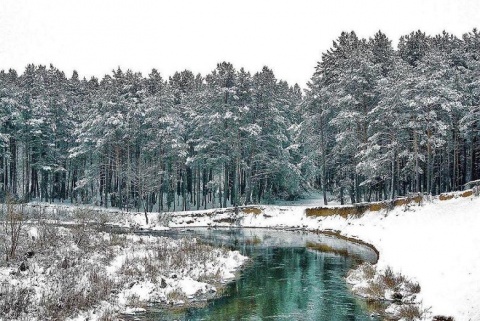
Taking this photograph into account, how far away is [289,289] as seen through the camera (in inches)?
755

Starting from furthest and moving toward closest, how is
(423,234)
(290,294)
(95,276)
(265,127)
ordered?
(265,127) < (423,234) < (290,294) < (95,276)

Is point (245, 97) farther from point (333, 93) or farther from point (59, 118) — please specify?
point (59, 118)

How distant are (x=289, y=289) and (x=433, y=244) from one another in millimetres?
6983

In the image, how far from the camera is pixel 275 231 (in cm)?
4475

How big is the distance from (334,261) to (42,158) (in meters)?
48.6

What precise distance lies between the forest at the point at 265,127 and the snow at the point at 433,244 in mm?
5607

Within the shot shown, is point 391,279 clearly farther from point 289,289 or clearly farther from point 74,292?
point 74,292

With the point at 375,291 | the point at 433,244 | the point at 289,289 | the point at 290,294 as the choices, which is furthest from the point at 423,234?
the point at 290,294

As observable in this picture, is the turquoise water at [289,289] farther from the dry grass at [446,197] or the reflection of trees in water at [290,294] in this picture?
the dry grass at [446,197]

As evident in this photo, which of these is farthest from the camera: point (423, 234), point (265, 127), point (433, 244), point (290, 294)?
A: point (265, 127)

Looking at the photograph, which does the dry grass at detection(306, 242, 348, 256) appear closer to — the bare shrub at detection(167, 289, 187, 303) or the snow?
the snow

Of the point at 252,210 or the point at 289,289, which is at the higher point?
the point at 252,210

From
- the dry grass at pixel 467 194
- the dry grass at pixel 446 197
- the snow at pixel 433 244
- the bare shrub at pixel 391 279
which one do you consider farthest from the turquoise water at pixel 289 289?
the dry grass at pixel 467 194

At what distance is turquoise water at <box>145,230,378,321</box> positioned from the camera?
1513cm
